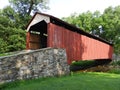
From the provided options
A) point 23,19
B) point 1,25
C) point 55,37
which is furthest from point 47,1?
point 55,37

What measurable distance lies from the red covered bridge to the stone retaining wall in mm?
1100

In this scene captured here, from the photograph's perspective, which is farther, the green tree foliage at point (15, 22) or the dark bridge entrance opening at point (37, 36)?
the green tree foliage at point (15, 22)

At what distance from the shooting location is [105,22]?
1788 inches

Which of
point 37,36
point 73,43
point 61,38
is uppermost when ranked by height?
point 37,36

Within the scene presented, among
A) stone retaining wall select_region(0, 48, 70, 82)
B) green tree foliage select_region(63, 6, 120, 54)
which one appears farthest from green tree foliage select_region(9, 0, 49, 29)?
stone retaining wall select_region(0, 48, 70, 82)

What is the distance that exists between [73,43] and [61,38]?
1872mm

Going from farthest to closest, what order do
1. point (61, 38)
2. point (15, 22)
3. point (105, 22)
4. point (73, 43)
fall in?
1. point (105, 22)
2. point (15, 22)
3. point (73, 43)
4. point (61, 38)

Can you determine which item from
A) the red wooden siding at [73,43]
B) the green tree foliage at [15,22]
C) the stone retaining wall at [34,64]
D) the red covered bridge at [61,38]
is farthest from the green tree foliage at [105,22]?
the stone retaining wall at [34,64]

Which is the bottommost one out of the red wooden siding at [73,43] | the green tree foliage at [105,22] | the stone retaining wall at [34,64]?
the stone retaining wall at [34,64]

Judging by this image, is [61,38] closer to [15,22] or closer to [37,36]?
[37,36]

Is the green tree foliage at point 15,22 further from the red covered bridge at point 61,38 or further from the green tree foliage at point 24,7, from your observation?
the red covered bridge at point 61,38

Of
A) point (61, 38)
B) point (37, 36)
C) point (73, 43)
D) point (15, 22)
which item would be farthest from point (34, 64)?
point (15, 22)

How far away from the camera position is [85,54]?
21312 millimetres

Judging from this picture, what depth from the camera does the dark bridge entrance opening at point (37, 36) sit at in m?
19.3
